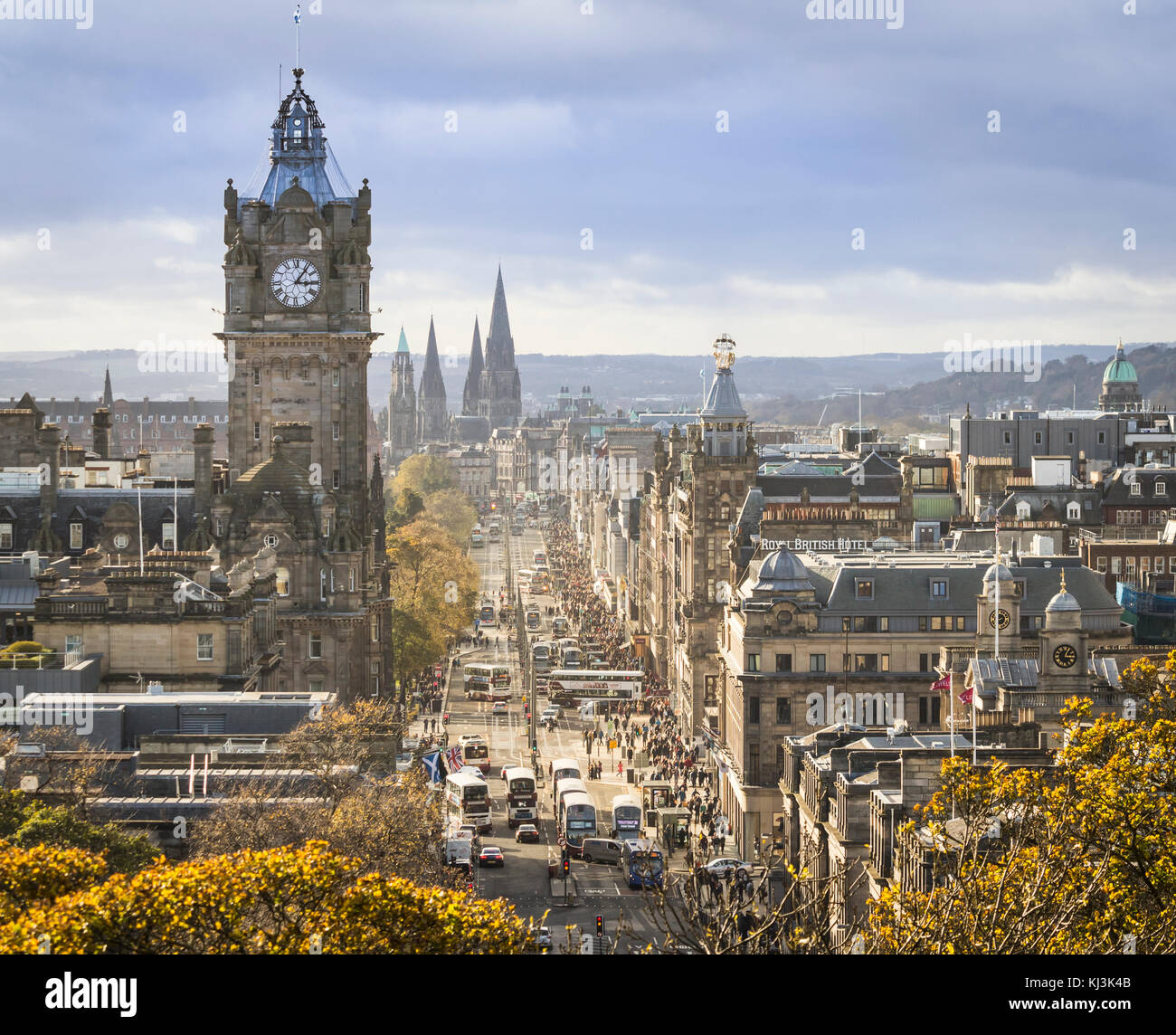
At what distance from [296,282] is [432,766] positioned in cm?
3839

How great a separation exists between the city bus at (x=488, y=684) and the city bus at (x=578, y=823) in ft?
166

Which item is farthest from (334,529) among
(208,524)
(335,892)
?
(335,892)

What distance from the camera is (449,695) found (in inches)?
5778

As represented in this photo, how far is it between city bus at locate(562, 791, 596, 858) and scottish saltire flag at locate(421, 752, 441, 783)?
28.7 feet

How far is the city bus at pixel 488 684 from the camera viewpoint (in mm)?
143750

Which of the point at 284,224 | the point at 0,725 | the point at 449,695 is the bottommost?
the point at 449,695

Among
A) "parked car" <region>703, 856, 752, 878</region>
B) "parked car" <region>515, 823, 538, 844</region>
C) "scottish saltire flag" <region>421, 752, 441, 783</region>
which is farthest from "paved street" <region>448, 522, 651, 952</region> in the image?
"scottish saltire flag" <region>421, 752, 441, 783</region>

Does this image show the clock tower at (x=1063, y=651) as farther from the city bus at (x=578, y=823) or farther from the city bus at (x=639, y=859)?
the city bus at (x=578, y=823)

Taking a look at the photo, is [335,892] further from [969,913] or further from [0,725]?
[0,725]

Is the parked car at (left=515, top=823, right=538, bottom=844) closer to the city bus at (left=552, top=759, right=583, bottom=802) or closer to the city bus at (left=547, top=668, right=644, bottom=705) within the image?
the city bus at (left=552, top=759, right=583, bottom=802)

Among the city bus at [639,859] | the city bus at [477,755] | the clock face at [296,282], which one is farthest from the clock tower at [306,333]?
the city bus at [639,859]

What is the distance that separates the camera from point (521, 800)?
98.2 metres
